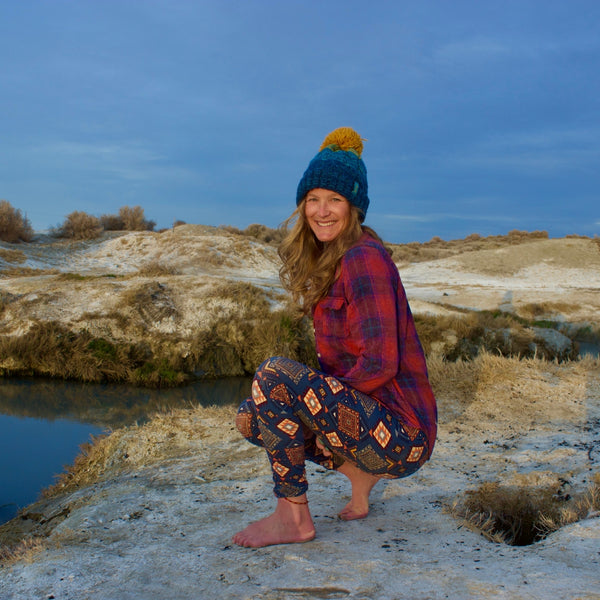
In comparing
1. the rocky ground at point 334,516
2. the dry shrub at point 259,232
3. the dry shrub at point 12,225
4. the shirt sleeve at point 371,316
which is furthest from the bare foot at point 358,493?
the dry shrub at point 259,232

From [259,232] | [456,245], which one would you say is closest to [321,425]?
[259,232]

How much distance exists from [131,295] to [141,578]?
6.43m

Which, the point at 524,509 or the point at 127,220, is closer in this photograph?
the point at 524,509

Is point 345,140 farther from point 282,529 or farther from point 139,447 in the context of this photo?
point 139,447

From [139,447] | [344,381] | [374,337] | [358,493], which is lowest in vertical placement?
[139,447]

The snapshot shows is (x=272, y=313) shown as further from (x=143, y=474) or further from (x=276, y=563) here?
(x=276, y=563)

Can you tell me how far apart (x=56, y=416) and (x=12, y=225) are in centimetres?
1417

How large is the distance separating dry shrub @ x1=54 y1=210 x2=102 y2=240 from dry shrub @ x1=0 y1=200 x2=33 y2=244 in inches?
45.3

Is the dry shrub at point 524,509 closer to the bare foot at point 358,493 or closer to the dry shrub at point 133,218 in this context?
the bare foot at point 358,493

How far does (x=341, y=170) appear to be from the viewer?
2.46m

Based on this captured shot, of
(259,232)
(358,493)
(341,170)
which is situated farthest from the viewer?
(259,232)

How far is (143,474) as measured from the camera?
11.9 feet

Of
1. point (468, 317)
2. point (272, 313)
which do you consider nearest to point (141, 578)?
point (272, 313)

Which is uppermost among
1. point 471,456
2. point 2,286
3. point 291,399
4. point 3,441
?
point 2,286
